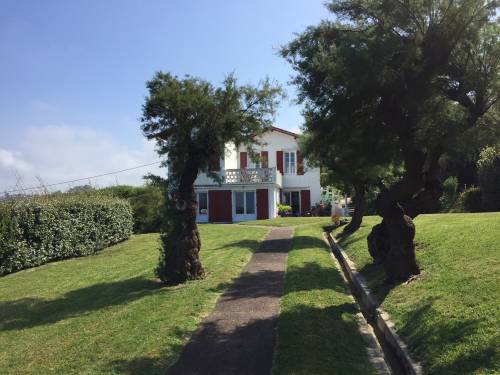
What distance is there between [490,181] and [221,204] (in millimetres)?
18136

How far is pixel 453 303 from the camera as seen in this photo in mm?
7172

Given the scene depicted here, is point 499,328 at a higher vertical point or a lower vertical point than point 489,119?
lower

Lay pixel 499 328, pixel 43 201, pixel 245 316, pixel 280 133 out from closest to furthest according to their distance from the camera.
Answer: pixel 499 328, pixel 245 316, pixel 43 201, pixel 280 133

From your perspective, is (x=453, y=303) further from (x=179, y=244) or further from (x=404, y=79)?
(x=179, y=244)

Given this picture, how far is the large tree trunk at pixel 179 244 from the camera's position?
439 inches

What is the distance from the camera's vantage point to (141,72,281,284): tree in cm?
1096

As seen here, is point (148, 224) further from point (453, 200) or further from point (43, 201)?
point (453, 200)

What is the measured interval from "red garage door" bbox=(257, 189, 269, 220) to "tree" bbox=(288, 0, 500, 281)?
2461 centimetres

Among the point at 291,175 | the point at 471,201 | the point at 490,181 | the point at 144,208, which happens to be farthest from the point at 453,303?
the point at 291,175

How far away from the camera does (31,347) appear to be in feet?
22.6

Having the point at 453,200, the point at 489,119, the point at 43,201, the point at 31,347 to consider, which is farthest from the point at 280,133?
the point at 31,347

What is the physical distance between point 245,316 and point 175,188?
467 cm

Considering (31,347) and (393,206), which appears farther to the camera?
(393,206)

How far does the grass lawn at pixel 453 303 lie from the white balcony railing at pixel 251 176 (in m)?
22.2
